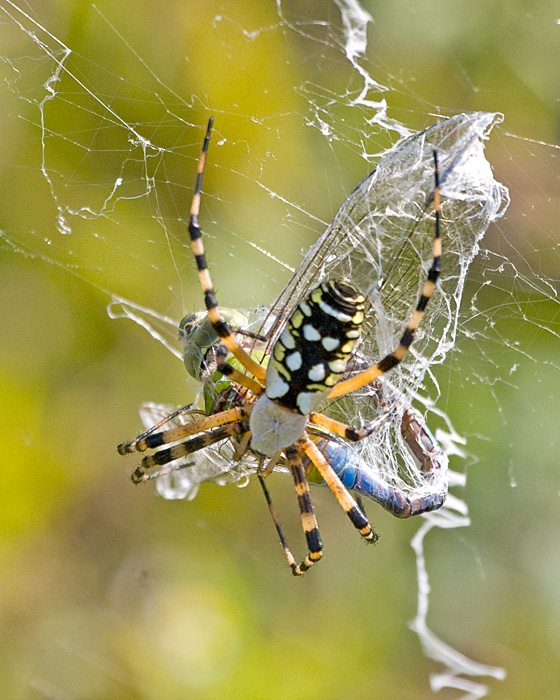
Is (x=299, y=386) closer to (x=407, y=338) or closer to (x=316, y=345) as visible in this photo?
(x=316, y=345)

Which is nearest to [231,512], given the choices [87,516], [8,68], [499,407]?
[87,516]

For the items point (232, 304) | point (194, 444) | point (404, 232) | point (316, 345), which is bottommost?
point (194, 444)

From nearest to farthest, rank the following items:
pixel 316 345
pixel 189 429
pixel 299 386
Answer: pixel 316 345 → pixel 299 386 → pixel 189 429

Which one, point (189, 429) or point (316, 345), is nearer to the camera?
point (316, 345)

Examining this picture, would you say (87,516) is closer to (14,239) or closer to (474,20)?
(14,239)

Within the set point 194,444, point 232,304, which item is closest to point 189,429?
point 194,444

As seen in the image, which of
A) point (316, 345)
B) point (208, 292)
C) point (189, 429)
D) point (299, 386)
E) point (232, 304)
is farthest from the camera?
point (232, 304)
